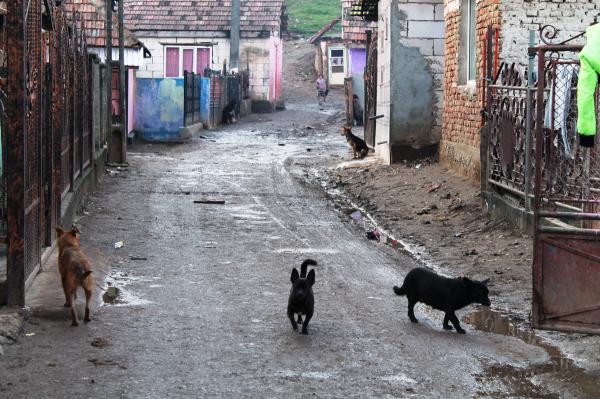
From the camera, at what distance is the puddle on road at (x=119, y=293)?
904cm

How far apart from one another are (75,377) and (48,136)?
4600 mm

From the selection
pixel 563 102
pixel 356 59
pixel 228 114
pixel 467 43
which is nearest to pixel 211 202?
pixel 467 43

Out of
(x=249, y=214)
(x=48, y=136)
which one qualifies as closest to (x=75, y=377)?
(x=48, y=136)

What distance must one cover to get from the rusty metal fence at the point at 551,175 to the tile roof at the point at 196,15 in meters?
32.5

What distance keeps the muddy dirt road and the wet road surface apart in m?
0.01

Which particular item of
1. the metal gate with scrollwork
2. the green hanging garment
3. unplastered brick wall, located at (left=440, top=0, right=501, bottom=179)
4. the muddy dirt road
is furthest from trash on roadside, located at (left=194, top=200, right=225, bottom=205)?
the green hanging garment

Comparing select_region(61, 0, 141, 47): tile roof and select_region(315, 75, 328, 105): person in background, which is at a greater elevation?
select_region(61, 0, 141, 47): tile roof

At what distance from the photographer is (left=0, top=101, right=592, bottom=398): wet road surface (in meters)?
6.59

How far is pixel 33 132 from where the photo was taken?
9.26 meters

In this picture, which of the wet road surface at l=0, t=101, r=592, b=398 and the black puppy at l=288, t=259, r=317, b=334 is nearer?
the wet road surface at l=0, t=101, r=592, b=398

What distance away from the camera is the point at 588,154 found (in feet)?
32.7

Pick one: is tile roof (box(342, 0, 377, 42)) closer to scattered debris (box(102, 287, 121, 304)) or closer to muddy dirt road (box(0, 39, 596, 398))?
muddy dirt road (box(0, 39, 596, 398))

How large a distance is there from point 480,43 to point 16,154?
10.2 meters

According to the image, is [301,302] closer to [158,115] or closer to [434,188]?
[434,188]
